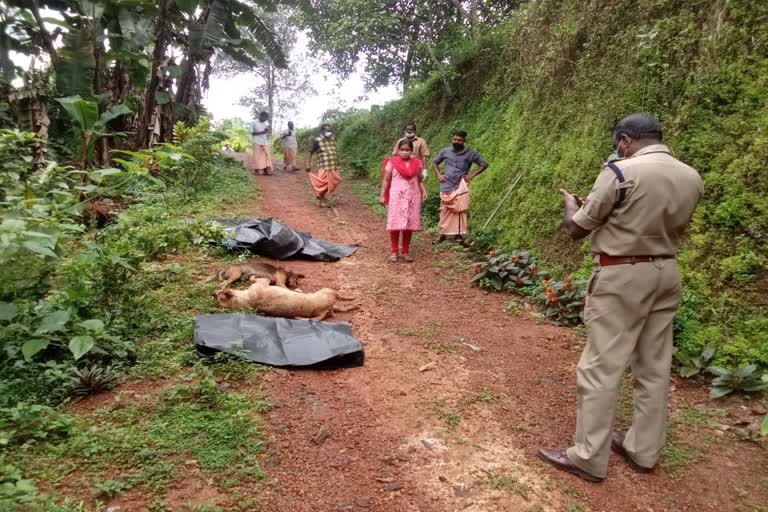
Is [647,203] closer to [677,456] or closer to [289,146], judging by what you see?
[677,456]

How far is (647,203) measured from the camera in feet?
7.99

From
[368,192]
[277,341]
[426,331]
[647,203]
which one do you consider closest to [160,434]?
[277,341]

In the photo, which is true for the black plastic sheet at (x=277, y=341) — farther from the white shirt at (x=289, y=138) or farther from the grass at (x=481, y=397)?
the white shirt at (x=289, y=138)

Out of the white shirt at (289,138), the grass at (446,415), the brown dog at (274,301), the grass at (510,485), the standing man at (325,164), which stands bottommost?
the grass at (510,485)

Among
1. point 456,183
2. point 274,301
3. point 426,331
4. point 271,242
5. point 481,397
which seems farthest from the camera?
point 456,183

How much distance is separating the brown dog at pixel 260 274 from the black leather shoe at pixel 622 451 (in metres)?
3.25

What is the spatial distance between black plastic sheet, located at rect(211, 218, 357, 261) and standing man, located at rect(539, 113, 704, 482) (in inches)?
165

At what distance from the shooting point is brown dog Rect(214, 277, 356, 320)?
4289 mm

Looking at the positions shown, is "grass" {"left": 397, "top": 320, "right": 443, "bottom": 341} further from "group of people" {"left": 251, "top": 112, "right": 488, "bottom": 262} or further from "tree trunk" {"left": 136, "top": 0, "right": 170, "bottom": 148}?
"tree trunk" {"left": 136, "top": 0, "right": 170, "bottom": 148}

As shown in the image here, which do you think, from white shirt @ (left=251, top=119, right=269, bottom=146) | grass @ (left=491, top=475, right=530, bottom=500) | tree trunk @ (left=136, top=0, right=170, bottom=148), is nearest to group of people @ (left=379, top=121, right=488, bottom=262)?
grass @ (left=491, top=475, right=530, bottom=500)

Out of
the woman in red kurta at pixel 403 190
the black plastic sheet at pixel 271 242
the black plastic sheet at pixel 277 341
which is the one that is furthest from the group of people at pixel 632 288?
the black plastic sheet at pixel 271 242

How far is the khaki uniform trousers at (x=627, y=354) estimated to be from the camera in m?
2.53

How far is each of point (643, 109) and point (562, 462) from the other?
14.3ft

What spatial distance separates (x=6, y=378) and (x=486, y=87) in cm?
945
